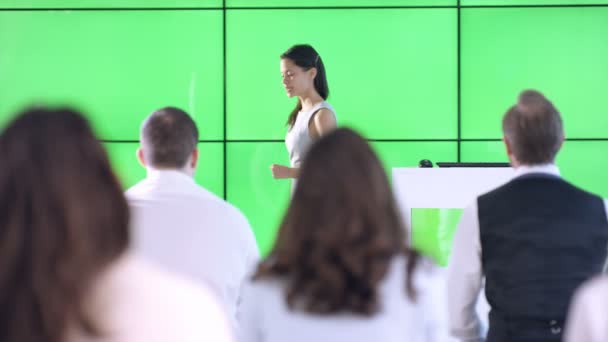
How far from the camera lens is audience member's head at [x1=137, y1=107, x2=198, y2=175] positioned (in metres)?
2.46

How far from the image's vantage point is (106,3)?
225 inches

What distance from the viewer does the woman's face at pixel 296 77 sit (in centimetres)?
432

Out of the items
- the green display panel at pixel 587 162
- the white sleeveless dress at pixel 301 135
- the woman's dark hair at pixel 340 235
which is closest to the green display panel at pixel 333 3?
the green display panel at pixel 587 162

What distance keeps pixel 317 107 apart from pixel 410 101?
4.83 feet

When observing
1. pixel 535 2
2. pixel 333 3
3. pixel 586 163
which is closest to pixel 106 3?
pixel 333 3

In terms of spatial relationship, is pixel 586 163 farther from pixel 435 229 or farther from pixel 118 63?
pixel 118 63

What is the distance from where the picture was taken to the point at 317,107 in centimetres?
426

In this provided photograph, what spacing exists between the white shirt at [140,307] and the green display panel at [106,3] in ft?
15.3

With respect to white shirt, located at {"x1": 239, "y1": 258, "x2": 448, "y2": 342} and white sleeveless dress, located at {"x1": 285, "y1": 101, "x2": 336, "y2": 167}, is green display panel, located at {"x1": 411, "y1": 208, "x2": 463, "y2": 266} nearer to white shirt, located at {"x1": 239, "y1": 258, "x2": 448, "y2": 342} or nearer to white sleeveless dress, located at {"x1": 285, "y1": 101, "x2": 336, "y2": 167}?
white sleeveless dress, located at {"x1": 285, "y1": 101, "x2": 336, "y2": 167}

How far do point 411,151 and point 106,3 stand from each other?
2.03m

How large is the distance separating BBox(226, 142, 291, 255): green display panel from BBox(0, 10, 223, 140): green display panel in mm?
193

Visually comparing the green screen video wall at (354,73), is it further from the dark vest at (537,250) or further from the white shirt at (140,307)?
the white shirt at (140,307)

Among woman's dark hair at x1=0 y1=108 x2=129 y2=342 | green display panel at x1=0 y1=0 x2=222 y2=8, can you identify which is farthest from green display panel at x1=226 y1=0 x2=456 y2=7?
woman's dark hair at x1=0 y1=108 x2=129 y2=342

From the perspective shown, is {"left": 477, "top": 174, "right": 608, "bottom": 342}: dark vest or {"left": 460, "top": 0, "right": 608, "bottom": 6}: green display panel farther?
{"left": 460, "top": 0, "right": 608, "bottom": 6}: green display panel
